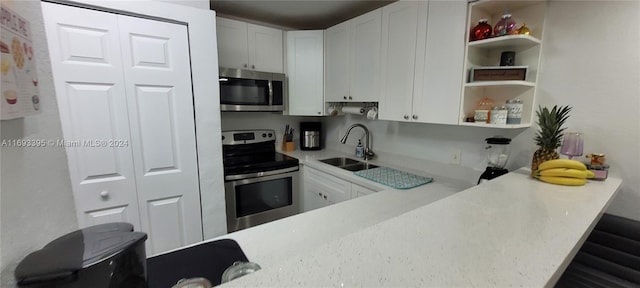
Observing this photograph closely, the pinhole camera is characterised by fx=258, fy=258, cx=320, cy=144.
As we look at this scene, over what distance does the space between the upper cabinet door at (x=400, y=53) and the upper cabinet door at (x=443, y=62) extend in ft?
0.27

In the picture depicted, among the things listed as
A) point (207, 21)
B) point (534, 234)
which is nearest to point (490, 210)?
point (534, 234)

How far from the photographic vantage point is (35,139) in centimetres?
54

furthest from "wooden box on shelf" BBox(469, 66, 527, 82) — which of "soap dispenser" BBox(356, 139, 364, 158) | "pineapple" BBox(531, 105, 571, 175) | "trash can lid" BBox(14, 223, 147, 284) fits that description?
"trash can lid" BBox(14, 223, 147, 284)

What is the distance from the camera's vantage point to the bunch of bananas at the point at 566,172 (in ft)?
3.97

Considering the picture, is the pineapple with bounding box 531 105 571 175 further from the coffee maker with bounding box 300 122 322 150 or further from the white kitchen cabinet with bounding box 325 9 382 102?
the coffee maker with bounding box 300 122 322 150

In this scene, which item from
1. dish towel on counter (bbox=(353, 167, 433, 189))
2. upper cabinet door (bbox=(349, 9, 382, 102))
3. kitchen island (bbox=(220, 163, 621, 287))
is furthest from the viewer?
upper cabinet door (bbox=(349, 9, 382, 102))

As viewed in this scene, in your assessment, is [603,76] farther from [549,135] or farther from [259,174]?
[259,174]

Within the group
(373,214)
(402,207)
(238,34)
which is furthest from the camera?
(238,34)

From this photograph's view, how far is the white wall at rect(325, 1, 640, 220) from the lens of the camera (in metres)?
1.29

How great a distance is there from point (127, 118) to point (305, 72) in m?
1.64

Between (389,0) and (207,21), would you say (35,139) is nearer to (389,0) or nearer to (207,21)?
(207,21)

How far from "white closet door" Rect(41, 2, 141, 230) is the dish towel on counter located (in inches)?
62.8

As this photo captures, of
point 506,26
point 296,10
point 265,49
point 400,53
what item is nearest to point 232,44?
point 265,49

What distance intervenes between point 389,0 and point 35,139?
2394mm
